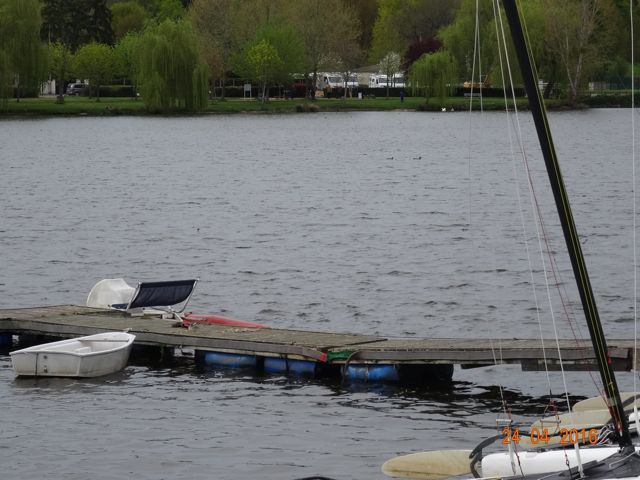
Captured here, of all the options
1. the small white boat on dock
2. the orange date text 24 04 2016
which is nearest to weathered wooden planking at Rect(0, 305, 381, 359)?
the small white boat on dock

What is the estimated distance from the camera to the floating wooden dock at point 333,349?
82.8 feet

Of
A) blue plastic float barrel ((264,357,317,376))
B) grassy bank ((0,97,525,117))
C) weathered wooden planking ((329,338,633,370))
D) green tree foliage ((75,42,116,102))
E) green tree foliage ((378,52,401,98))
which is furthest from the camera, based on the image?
green tree foliage ((378,52,401,98))

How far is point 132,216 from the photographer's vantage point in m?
62.8

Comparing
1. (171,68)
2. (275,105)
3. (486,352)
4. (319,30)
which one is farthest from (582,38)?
(486,352)

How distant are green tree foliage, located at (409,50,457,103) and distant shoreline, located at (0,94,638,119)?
3.60 m

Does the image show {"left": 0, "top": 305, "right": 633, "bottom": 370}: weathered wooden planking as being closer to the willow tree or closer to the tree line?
the tree line

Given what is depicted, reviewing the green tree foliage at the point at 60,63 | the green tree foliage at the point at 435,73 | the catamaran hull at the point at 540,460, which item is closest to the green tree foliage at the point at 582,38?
the green tree foliage at the point at 435,73

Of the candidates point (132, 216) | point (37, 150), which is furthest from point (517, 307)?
point (37, 150)

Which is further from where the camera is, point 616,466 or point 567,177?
point 567,177

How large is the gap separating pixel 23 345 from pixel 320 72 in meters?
153

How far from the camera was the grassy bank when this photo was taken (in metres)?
151

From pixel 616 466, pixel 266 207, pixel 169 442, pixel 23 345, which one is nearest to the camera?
pixel 616 466

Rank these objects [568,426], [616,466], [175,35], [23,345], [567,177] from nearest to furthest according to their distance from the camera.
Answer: [616,466], [568,426], [23,345], [567,177], [175,35]

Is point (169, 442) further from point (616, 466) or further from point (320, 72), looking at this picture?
point (320, 72)
